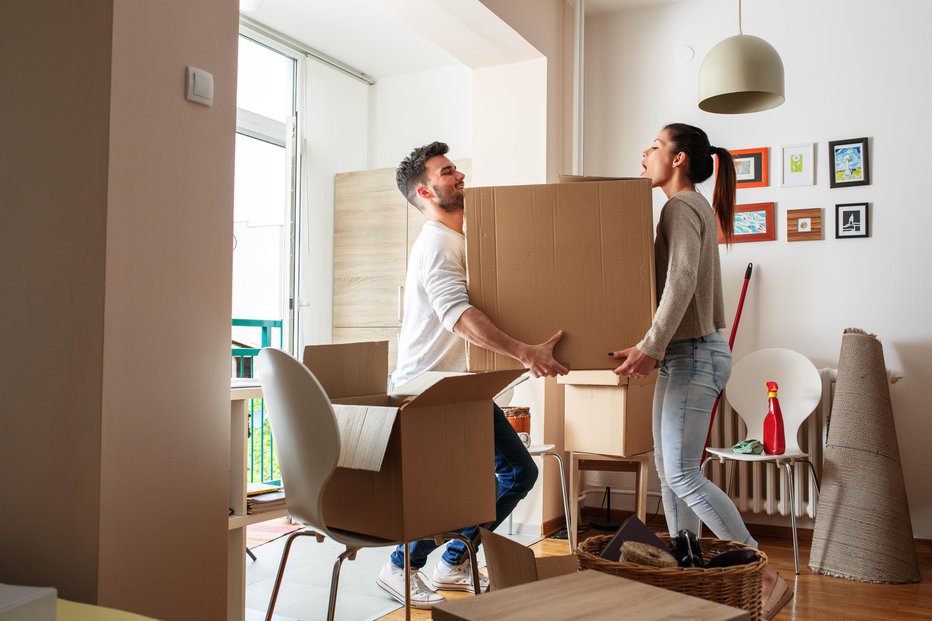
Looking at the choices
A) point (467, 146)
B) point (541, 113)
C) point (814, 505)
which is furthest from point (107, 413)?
point (467, 146)

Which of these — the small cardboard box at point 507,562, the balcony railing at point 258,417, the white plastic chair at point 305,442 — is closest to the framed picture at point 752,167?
the balcony railing at point 258,417

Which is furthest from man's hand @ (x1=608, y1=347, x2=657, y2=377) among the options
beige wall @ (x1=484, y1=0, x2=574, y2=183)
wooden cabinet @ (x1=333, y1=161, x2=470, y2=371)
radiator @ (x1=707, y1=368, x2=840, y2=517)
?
Answer: wooden cabinet @ (x1=333, y1=161, x2=470, y2=371)

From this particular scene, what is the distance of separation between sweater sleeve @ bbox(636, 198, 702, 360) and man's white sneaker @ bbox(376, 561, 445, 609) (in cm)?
113

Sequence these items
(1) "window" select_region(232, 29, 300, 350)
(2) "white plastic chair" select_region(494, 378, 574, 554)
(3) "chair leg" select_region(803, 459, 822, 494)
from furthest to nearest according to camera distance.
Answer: (1) "window" select_region(232, 29, 300, 350)
(3) "chair leg" select_region(803, 459, 822, 494)
(2) "white plastic chair" select_region(494, 378, 574, 554)

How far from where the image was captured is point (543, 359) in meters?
1.93

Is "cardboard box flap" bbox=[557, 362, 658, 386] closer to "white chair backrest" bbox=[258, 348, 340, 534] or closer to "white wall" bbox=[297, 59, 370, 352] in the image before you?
"white chair backrest" bbox=[258, 348, 340, 534]

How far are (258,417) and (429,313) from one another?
2412mm

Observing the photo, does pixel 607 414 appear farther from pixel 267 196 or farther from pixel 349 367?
pixel 267 196

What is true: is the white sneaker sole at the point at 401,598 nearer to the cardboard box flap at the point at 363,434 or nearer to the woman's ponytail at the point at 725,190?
the cardboard box flap at the point at 363,434

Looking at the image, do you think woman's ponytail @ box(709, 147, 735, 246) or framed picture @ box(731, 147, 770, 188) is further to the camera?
framed picture @ box(731, 147, 770, 188)

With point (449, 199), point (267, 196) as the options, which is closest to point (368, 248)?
point (267, 196)

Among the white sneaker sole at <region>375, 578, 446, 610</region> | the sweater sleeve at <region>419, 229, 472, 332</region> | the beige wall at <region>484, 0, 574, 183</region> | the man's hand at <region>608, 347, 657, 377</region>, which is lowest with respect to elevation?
the white sneaker sole at <region>375, 578, 446, 610</region>

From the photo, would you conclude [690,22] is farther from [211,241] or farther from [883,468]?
[211,241]

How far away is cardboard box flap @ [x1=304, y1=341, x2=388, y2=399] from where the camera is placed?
1902 mm
